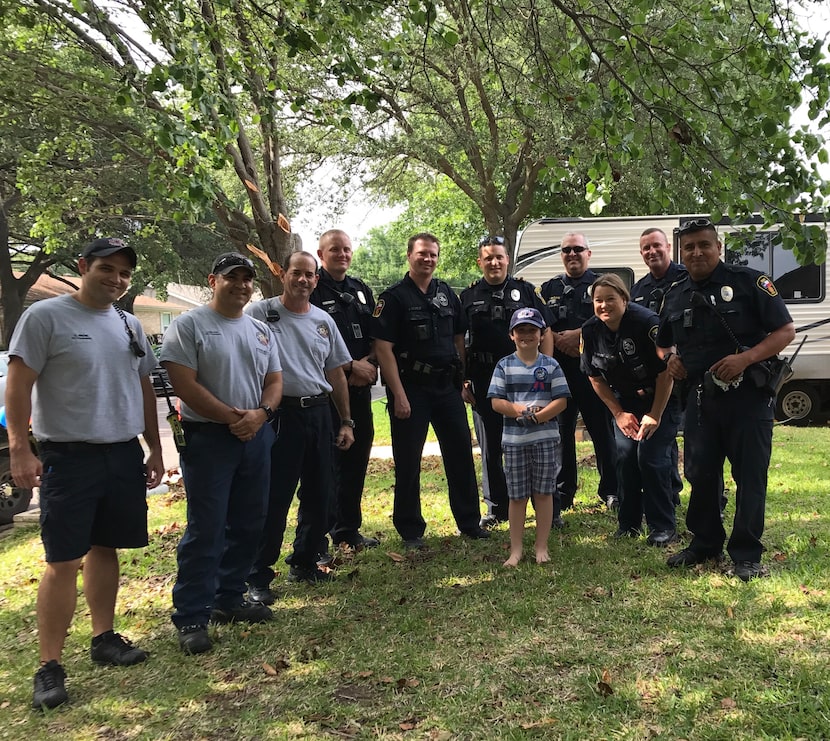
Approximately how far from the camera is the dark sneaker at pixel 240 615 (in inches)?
149

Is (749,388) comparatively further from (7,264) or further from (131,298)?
(131,298)

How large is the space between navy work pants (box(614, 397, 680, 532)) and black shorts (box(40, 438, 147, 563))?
129 inches

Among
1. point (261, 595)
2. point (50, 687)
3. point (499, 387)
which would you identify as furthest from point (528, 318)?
point (50, 687)

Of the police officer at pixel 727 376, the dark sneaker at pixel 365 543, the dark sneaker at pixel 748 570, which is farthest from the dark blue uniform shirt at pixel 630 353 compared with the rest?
the dark sneaker at pixel 365 543

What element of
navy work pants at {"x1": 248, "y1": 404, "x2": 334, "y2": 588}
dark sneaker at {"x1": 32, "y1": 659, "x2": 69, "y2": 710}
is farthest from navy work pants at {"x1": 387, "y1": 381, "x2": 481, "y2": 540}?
dark sneaker at {"x1": 32, "y1": 659, "x2": 69, "y2": 710}

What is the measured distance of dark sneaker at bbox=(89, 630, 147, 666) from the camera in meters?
3.38

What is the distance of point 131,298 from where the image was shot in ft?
95.1

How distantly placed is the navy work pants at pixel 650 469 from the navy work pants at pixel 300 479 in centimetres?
217

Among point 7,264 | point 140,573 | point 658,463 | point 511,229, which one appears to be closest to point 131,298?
point 7,264

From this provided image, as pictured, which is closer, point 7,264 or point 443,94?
point 443,94

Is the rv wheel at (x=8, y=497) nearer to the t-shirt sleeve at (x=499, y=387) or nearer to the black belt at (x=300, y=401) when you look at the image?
the black belt at (x=300, y=401)

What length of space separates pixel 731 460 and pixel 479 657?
1941mm

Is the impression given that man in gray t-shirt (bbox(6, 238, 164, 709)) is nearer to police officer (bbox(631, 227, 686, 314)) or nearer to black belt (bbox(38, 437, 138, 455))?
black belt (bbox(38, 437, 138, 455))

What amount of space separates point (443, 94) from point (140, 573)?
37.7 ft
